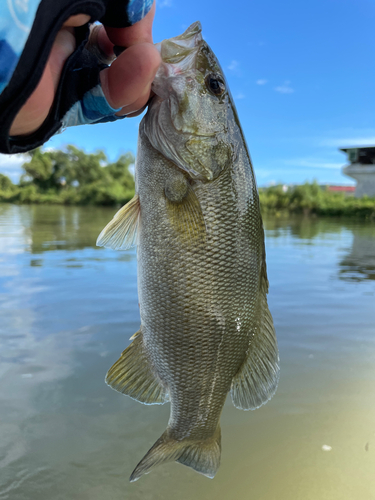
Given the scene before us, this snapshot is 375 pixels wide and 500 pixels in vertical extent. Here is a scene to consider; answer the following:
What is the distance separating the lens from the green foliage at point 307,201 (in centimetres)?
2947

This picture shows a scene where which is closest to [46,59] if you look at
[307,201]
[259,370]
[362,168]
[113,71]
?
[113,71]

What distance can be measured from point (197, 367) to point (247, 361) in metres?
0.25

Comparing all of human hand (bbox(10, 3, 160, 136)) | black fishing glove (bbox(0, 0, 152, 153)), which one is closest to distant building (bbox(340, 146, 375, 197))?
human hand (bbox(10, 3, 160, 136))

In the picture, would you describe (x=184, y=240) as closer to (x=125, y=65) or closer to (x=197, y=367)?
(x=197, y=367)

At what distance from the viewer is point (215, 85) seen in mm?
1619

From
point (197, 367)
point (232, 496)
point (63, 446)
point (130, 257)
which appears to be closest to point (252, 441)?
point (232, 496)

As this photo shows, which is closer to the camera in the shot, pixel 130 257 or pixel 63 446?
pixel 63 446

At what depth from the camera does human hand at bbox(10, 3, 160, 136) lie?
109cm

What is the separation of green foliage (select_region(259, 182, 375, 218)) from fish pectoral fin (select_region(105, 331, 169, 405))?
94.0 feet

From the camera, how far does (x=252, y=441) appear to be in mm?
2869

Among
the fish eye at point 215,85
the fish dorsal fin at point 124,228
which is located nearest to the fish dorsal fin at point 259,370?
the fish dorsal fin at point 124,228

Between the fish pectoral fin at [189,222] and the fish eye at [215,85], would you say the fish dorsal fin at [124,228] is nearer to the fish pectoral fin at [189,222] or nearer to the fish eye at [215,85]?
the fish pectoral fin at [189,222]

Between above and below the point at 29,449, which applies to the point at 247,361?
above

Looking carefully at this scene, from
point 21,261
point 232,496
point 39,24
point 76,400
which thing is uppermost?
point 39,24
